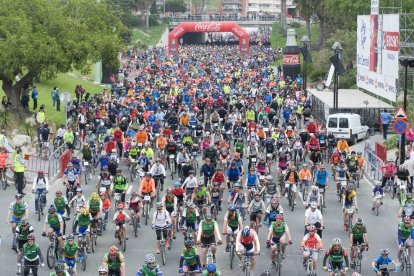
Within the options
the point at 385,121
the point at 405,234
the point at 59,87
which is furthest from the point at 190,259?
the point at 59,87

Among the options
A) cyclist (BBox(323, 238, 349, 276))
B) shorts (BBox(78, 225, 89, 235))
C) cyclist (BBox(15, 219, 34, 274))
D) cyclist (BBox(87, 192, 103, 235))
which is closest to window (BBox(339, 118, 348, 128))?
cyclist (BBox(87, 192, 103, 235))

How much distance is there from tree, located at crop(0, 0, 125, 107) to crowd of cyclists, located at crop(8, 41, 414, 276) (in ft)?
8.22

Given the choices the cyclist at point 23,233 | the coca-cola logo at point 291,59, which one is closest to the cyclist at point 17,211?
the cyclist at point 23,233

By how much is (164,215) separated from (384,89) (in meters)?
23.6

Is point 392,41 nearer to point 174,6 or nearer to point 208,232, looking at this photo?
point 208,232

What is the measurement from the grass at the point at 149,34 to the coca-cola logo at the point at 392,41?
76.4m

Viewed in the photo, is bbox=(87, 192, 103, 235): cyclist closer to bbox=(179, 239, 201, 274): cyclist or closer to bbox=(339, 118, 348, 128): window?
bbox=(179, 239, 201, 274): cyclist

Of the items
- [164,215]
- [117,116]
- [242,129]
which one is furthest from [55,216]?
[117,116]

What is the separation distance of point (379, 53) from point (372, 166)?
1190 cm

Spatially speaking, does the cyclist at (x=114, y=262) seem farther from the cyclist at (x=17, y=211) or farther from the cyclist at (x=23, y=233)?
the cyclist at (x=17, y=211)

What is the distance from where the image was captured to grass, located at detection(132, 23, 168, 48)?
390 feet

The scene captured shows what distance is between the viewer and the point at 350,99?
46656 mm

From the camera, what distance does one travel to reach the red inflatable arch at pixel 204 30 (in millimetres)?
94062

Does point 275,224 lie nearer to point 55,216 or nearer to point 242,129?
point 55,216
